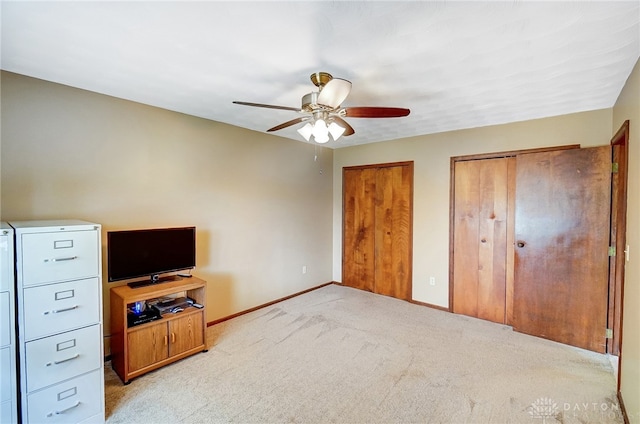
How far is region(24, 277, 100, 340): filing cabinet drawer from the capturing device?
5.73 ft

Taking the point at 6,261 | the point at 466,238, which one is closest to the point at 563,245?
the point at 466,238

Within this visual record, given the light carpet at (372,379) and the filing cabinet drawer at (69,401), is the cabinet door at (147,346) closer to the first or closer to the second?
the light carpet at (372,379)

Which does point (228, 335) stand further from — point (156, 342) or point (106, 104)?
point (106, 104)

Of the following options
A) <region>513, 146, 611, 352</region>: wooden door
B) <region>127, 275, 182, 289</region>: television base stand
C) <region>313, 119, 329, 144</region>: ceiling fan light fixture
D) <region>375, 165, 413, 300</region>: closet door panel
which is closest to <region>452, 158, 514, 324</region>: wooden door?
<region>513, 146, 611, 352</region>: wooden door

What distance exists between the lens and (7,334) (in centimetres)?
166

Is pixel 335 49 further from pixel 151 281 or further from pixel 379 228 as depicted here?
pixel 379 228

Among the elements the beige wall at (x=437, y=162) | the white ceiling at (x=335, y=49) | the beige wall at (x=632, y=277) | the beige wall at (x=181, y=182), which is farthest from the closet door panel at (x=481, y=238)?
the beige wall at (x=181, y=182)

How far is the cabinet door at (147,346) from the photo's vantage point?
93.7 inches

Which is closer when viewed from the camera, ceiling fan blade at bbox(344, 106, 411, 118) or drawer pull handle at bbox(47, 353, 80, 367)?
drawer pull handle at bbox(47, 353, 80, 367)

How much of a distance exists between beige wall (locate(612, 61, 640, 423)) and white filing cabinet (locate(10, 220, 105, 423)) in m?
3.41

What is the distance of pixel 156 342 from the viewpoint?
2.51 m

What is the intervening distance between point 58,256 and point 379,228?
3796 mm

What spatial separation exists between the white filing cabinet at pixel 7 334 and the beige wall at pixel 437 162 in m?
4.05

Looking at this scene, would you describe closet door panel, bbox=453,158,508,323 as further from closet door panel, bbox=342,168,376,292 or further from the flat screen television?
the flat screen television
